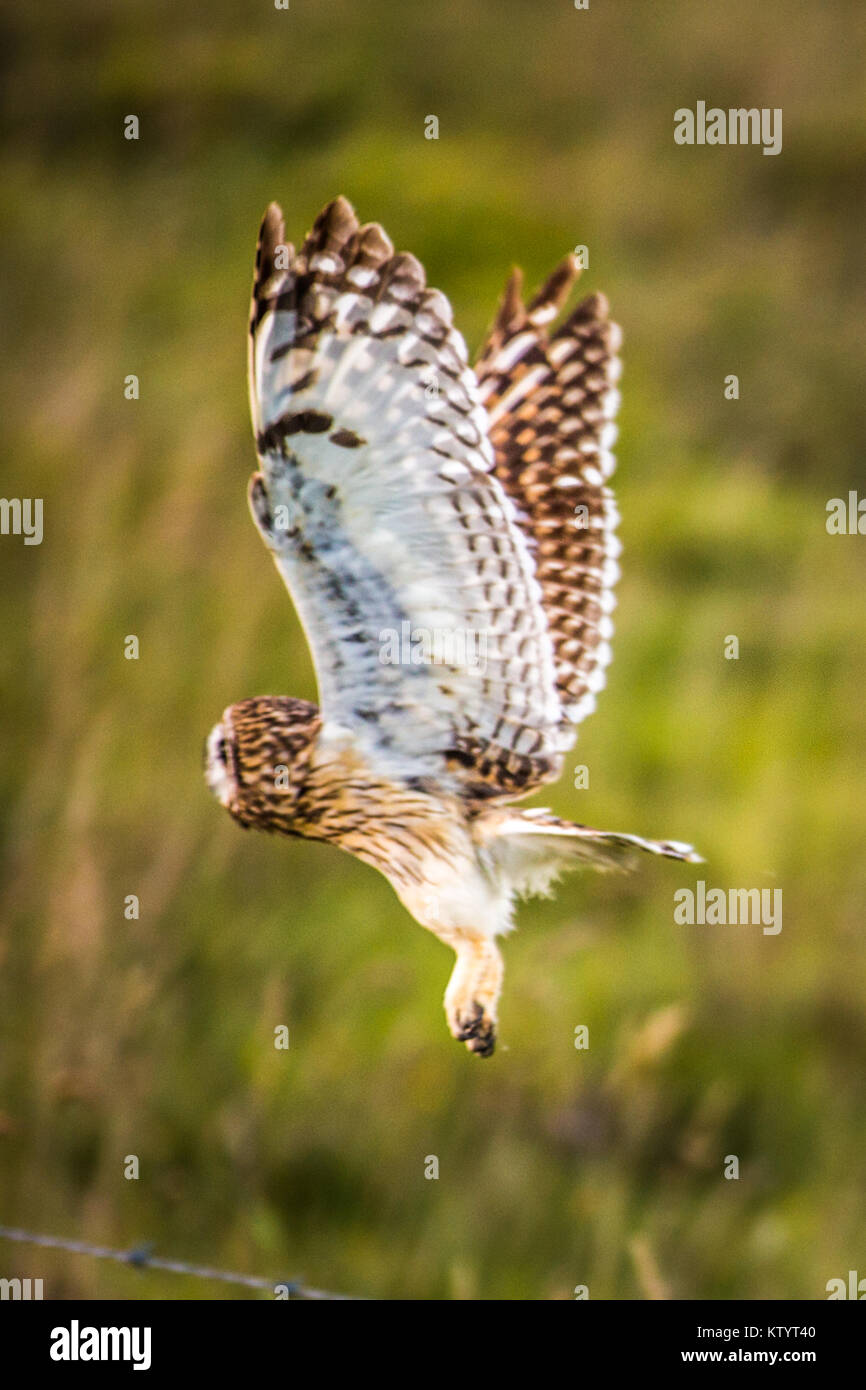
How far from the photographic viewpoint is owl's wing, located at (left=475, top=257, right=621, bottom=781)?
266 centimetres

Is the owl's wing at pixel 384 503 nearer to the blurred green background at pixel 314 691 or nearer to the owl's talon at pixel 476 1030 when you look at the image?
the owl's talon at pixel 476 1030

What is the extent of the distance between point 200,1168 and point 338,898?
1.08 metres

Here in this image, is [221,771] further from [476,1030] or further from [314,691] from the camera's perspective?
[314,691]

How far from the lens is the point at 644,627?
8070 millimetres

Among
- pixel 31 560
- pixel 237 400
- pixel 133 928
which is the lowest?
→ pixel 133 928

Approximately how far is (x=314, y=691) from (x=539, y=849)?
3933mm

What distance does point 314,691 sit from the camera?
5859 millimetres

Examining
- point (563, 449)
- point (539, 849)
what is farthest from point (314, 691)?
point (539, 849)

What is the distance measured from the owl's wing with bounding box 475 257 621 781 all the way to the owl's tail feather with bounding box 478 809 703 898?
19.8 inches

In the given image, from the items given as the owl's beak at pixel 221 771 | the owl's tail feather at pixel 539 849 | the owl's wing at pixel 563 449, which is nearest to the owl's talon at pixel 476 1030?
the owl's tail feather at pixel 539 849

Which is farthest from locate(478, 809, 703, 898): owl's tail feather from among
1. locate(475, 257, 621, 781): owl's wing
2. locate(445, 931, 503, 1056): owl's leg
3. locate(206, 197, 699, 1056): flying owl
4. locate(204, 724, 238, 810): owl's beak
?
locate(475, 257, 621, 781): owl's wing
